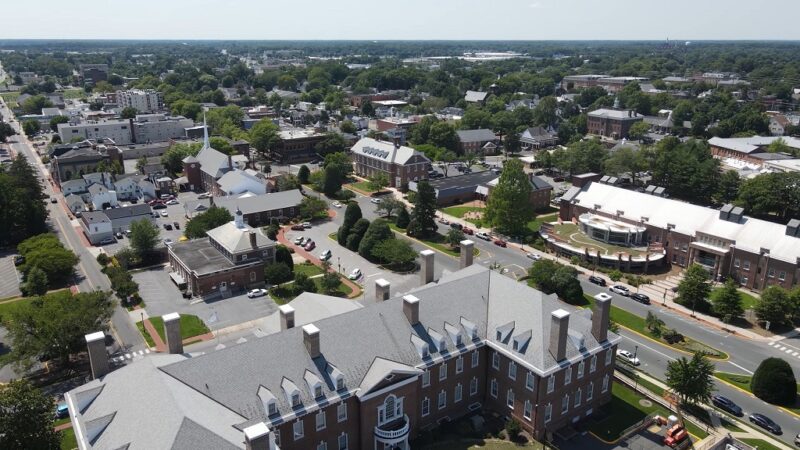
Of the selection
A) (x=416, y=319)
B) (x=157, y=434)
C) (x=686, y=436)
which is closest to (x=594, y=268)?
(x=686, y=436)

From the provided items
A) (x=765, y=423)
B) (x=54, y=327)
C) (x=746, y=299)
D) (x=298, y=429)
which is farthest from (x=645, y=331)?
(x=54, y=327)

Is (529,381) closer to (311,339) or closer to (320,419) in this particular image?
(320,419)

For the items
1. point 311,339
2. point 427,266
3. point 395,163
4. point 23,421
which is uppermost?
point 311,339

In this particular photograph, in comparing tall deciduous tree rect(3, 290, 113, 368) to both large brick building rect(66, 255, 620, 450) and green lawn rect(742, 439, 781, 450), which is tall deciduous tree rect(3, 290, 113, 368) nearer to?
large brick building rect(66, 255, 620, 450)

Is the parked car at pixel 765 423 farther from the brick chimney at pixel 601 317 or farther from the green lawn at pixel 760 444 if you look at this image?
the brick chimney at pixel 601 317

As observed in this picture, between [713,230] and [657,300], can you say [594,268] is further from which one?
[713,230]
